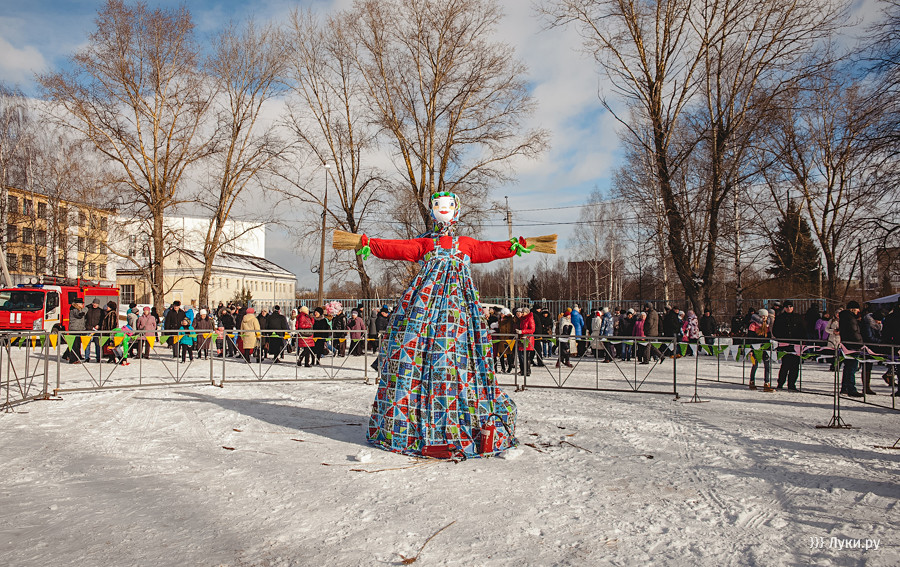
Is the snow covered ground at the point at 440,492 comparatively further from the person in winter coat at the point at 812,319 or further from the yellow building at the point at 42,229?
the yellow building at the point at 42,229

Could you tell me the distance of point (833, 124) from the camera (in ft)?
88.0

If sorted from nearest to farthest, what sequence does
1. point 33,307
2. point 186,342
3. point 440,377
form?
point 440,377 < point 186,342 < point 33,307

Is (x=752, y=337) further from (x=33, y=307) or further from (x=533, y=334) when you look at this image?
(x=33, y=307)

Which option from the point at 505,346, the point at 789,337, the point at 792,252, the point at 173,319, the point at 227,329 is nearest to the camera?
the point at 789,337

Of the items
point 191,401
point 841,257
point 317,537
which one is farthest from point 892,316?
point 191,401

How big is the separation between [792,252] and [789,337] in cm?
2003

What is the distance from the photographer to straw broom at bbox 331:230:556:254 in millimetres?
6793

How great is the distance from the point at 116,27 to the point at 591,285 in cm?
4560

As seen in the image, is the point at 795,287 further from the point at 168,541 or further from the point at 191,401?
the point at 168,541

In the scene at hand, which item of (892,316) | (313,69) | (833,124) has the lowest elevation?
(892,316)

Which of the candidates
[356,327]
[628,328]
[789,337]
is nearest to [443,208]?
[789,337]

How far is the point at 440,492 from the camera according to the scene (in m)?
4.96

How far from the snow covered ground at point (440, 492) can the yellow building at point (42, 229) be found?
26.8m

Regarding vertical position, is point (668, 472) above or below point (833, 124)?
below
